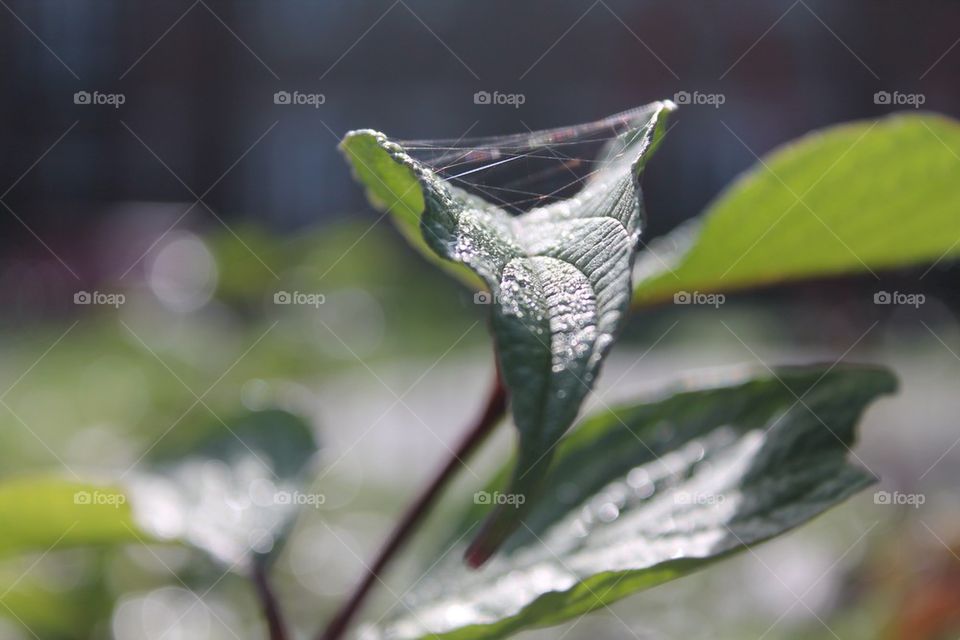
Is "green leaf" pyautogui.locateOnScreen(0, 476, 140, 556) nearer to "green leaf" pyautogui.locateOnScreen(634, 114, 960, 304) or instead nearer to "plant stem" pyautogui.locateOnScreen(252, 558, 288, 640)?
"plant stem" pyautogui.locateOnScreen(252, 558, 288, 640)

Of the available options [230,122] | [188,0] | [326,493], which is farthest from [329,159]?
[326,493]

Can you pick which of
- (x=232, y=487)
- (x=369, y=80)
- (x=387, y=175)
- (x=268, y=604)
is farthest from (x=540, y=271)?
(x=369, y=80)

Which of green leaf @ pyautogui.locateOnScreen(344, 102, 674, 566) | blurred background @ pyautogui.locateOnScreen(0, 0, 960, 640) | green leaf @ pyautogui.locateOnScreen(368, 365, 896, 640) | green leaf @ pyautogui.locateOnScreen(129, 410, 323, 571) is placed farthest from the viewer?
blurred background @ pyautogui.locateOnScreen(0, 0, 960, 640)

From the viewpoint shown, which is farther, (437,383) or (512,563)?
(437,383)

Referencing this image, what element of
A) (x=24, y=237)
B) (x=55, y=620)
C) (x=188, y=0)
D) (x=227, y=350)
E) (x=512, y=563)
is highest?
(x=188, y=0)

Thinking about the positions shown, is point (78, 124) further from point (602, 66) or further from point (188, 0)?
point (602, 66)

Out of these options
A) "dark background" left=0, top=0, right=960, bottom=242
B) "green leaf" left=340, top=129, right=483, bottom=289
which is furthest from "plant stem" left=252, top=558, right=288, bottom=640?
"dark background" left=0, top=0, right=960, bottom=242

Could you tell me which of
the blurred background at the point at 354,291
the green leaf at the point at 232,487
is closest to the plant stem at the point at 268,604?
the green leaf at the point at 232,487

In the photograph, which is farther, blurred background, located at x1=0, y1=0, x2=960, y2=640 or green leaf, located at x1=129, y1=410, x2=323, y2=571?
blurred background, located at x1=0, y1=0, x2=960, y2=640
